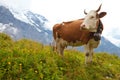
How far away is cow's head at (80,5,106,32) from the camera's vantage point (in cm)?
1705

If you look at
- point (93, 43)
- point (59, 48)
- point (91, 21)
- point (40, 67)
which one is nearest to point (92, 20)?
point (91, 21)

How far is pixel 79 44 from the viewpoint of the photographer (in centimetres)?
1780

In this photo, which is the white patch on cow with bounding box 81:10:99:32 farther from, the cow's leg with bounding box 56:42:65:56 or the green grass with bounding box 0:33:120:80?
the cow's leg with bounding box 56:42:65:56

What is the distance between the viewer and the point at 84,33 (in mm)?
17281

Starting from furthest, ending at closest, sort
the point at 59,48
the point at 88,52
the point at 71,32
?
the point at 59,48 < the point at 71,32 < the point at 88,52

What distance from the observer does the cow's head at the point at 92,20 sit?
55.9 feet

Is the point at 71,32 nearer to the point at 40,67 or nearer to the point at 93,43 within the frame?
the point at 93,43

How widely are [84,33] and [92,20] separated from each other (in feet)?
2.11

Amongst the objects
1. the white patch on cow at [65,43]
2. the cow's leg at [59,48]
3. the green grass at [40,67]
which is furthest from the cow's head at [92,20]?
the cow's leg at [59,48]

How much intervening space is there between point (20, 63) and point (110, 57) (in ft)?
32.2

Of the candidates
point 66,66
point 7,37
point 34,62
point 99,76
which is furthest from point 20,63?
point 7,37

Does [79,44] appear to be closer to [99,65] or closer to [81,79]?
[99,65]

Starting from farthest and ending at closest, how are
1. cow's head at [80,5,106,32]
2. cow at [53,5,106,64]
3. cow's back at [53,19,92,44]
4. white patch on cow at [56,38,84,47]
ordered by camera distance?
white patch on cow at [56,38,84,47], cow's back at [53,19,92,44], cow at [53,5,106,64], cow's head at [80,5,106,32]

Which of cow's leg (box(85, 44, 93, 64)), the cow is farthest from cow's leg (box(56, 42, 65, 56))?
cow's leg (box(85, 44, 93, 64))
